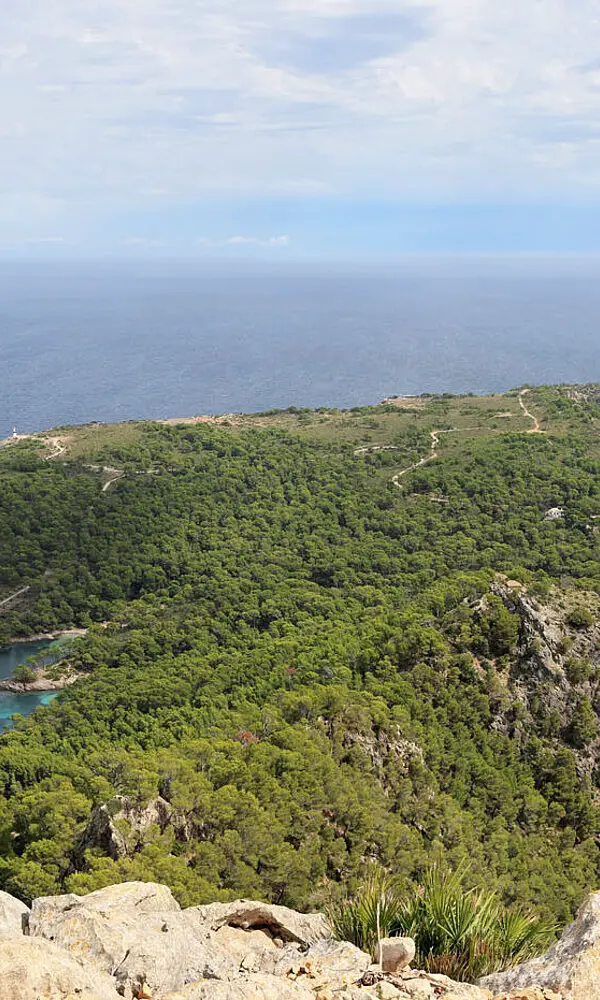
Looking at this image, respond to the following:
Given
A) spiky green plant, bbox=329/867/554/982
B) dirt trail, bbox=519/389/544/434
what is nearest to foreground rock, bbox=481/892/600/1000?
spiky green plant, bbox=329/867/554/982

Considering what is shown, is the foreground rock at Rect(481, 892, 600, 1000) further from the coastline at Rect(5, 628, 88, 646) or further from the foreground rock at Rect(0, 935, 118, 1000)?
the coastline at Rect(5, 628, 88, 646)

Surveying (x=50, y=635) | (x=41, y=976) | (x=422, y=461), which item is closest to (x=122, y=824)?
(x=41, y=976)

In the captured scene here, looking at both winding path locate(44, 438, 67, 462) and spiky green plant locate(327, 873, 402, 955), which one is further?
winding path locate(44, 438, 67, 462)

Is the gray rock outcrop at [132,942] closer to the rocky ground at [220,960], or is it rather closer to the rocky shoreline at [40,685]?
the rocky ground at [220,960]

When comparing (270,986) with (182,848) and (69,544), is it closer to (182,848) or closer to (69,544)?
(182,848)

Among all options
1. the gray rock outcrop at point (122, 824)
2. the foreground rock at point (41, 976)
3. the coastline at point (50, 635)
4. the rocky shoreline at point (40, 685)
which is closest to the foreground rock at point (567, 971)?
the foreground rock at point (41, 976)
